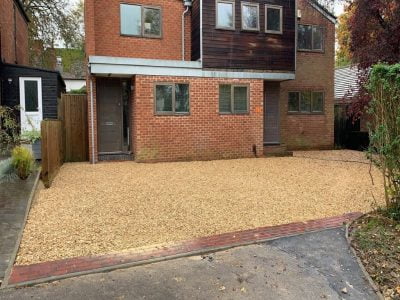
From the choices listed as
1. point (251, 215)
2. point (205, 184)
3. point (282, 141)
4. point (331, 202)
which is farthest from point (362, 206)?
point (282, 141)

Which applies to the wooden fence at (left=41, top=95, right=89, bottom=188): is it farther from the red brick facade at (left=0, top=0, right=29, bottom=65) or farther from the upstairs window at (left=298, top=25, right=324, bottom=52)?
the upstairs window at (left=298, top=25, right=324, bottom=52)

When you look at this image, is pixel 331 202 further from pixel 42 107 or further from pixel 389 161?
pixel 42 107

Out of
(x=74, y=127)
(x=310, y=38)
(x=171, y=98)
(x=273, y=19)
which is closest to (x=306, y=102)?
(x=310, y=38)

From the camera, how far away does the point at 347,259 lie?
166 inches

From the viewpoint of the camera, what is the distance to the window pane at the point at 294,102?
16.2 m

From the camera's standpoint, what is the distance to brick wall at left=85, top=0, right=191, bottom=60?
12427mm

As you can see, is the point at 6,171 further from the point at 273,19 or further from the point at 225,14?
the point at 273,19

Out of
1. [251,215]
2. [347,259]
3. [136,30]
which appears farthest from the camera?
[136,30]

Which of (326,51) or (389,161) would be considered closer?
(389,161)

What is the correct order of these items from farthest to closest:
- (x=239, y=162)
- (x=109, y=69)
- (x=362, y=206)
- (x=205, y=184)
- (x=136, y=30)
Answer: (x=136, y=30) → (x=239, y=162) → (x=109, y=69) → (x=205, y=184) → (x=362, y=206)

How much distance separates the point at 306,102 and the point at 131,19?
8.04 metres

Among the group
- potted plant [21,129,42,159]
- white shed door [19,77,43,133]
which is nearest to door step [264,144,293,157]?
potted plant [21,129,42,159]

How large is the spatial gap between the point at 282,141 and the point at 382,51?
17.6 ft

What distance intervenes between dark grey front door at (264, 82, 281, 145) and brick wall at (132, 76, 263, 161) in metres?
1.33
